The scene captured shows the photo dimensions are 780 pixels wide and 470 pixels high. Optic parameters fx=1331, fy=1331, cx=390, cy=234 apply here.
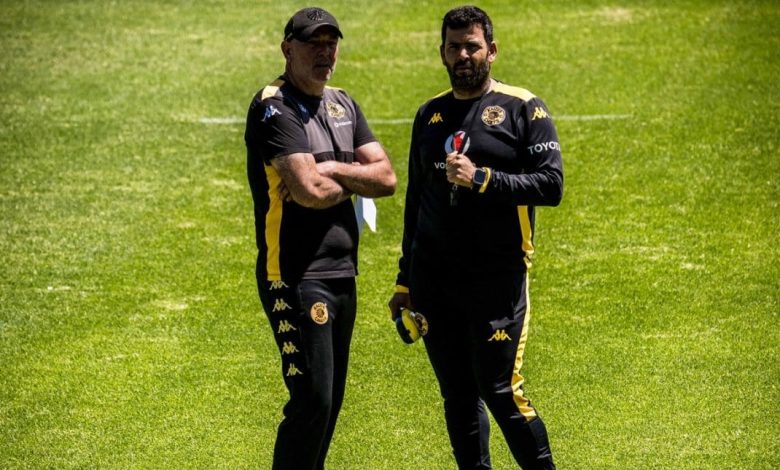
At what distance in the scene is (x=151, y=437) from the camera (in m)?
7.43

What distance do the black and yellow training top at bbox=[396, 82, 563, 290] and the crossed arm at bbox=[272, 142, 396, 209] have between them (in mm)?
230

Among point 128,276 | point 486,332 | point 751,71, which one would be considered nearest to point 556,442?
point 486,332

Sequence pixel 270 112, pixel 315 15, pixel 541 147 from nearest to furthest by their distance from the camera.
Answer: pixel 541 147 → pixel 270 112 → pixel 315 15

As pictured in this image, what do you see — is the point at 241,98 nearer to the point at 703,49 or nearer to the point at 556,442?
the point at 703,49

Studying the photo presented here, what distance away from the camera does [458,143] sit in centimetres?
599

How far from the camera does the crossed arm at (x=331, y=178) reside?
594cm

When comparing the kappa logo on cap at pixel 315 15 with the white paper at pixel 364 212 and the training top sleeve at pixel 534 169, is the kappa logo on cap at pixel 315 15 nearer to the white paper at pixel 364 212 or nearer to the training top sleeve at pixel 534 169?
the white paper at pixel 364 212

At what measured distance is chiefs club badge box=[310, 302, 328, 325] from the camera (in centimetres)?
604

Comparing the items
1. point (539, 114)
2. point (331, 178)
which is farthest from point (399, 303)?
point (539, 114)

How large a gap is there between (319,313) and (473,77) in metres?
1.27

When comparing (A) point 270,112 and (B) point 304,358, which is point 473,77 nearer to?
(A) point 270,112

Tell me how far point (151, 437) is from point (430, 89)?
259 inches

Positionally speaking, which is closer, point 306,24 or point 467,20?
point 467,20

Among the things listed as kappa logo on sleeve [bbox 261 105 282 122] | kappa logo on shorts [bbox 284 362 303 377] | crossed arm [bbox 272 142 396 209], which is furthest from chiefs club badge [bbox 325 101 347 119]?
kappa logo on shorts [bbox 284 362 303 377]
